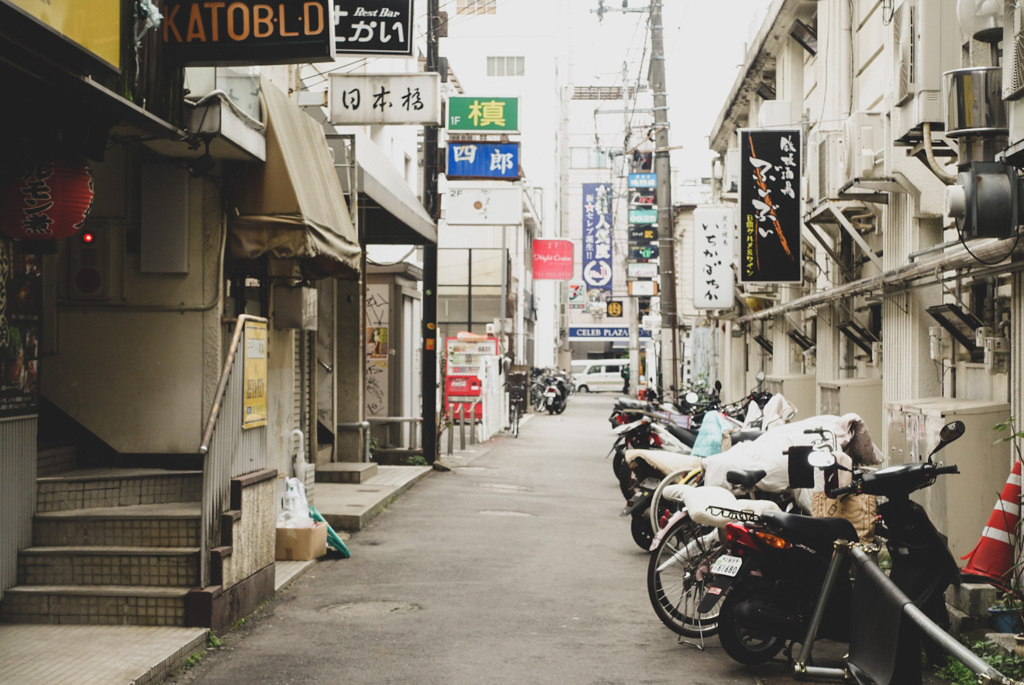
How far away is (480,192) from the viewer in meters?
24.5

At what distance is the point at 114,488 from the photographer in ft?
27.5

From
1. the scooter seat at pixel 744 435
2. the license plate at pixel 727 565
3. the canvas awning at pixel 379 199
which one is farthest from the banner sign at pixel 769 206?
the license plate at pixel 727 565

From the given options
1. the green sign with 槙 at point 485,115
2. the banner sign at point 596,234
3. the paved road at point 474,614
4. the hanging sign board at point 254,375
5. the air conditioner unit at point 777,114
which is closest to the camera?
the paved road at point 474,614

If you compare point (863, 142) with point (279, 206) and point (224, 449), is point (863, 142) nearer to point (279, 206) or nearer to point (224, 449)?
point (279, 206)

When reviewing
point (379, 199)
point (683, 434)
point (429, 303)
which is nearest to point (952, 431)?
point (683, 434)

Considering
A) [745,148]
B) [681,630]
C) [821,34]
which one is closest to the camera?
[681,630]

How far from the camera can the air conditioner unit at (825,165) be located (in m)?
12.9

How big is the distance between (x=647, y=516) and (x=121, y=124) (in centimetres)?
663

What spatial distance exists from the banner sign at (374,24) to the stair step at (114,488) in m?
5.31

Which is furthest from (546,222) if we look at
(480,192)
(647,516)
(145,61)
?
(145,61)

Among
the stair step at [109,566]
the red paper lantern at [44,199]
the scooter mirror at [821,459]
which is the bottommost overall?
the stair step at [109,566]

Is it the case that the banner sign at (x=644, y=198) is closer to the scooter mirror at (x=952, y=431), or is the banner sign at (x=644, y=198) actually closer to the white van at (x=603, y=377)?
the white van at (x=603, y=377)

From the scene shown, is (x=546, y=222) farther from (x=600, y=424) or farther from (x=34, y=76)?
(x=34, y=76)

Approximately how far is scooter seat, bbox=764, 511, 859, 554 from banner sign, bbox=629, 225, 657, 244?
38.3m
